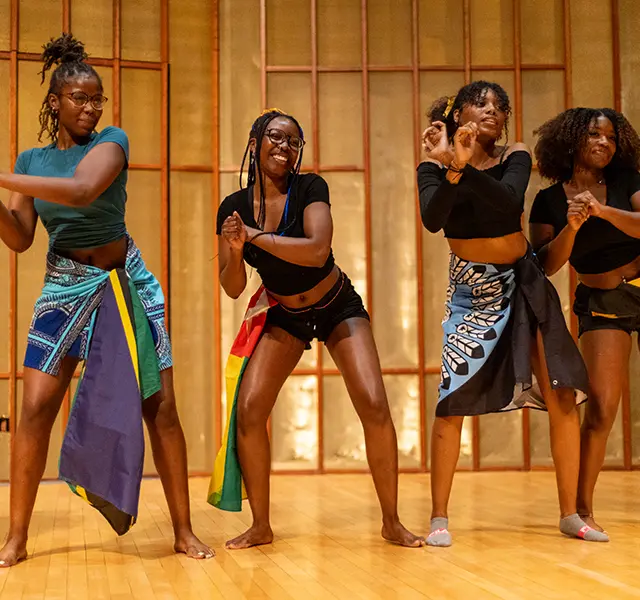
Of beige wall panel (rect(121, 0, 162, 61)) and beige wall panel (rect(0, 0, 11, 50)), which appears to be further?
beige wall panel (rect(121, 0, 162, 61))

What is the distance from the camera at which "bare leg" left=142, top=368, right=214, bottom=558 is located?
3.22 metres

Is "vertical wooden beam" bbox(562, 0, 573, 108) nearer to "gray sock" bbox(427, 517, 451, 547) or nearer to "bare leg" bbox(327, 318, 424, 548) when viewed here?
"bare leg" bbox(327, 318, 424, 548)

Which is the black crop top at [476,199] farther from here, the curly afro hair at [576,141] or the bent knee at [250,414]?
the bent knee at [250,414]

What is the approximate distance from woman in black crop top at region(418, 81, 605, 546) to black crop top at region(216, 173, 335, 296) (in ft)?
1.33

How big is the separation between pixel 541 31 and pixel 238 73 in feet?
6.60

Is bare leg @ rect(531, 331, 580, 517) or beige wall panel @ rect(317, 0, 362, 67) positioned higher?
beige wall panel @ rect(317, 0, 362, 67)

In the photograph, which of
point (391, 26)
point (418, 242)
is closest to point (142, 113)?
point (391, 26)

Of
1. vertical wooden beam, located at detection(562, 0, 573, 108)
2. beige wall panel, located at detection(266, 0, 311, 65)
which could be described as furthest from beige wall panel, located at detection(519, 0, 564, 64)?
beige wall panel, located at detection(266, 0, 311, 65)

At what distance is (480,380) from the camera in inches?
134

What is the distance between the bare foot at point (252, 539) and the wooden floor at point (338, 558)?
61 millimetres

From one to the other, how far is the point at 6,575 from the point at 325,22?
442 centimetres

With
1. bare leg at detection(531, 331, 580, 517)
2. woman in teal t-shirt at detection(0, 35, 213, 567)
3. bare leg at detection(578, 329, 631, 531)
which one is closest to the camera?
woman in teal t-shirt at detection(0, 35, 213, 567)

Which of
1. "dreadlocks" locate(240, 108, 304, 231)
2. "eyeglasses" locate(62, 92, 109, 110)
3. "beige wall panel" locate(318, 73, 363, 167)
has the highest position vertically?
"beige wall panel" locate(318, 73, 363, 167)

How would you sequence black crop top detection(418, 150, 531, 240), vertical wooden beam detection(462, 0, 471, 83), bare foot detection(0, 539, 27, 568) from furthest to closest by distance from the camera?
vertical wooden beam detection(462, 0, 471, 83) < black crop top detection(418, 150, 531, 240) < bare foot detection(0, 539, 27, 568)
